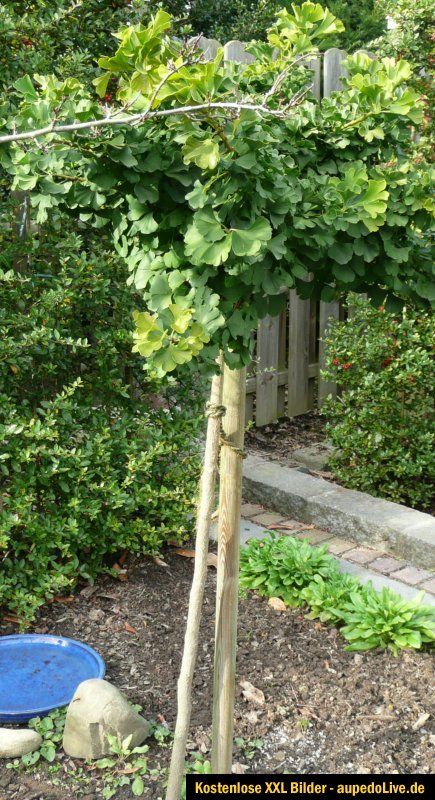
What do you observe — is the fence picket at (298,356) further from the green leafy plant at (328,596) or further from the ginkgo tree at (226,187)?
the ginkgo tree at (226,187)

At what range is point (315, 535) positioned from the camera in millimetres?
4430

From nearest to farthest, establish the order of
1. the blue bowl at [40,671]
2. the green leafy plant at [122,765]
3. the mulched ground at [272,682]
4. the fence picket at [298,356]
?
the green leafy plant at [122,765] → the mulched ground at [272,682] → the blue bowl at [40,671] → the fence picket at [298,356]

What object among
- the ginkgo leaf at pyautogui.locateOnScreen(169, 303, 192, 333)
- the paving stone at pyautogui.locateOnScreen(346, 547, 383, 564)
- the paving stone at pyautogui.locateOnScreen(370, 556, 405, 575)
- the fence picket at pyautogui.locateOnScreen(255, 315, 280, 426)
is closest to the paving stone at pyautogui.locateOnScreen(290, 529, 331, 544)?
the paving stone at pyautogui.locateOnScreen(346, 547, 383, 564)

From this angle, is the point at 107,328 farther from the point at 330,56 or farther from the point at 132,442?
the point at 330,56

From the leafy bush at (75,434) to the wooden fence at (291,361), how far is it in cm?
195

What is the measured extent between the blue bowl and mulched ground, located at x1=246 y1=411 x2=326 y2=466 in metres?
2.51

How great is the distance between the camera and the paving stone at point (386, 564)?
4047 millimetres

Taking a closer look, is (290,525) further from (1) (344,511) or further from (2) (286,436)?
(2) (286,436)

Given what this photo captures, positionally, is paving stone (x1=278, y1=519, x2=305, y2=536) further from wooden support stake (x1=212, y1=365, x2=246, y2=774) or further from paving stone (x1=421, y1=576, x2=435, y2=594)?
wooden support stake (x1=212, y1=365, x2=246, y2=774)

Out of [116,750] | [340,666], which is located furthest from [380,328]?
[116,750]

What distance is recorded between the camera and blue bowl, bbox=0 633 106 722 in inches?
113

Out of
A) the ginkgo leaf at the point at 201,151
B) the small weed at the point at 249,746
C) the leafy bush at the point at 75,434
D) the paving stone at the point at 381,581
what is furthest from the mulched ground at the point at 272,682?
the ginkgo leaf at the point at 201,151

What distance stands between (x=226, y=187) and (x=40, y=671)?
7.11 ft

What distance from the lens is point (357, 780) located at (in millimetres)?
2566
